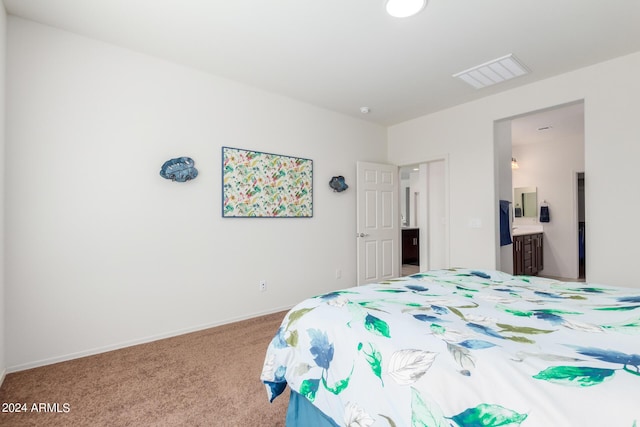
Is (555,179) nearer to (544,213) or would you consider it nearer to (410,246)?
(544,213)

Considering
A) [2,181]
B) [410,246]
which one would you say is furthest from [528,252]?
[2,181]

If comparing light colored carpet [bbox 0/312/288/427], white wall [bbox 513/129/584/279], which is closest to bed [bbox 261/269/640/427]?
light colored carpet [bbox 0/312/288/427]

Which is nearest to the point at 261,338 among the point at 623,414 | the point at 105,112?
the point at 105,112

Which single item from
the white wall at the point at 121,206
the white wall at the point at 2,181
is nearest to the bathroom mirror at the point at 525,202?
the white wall at the point at 121,206

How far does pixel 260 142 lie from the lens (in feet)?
11.2

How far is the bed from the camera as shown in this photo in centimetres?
72

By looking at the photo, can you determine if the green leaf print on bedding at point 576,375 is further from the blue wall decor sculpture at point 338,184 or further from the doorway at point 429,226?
the doorway at point 429,226

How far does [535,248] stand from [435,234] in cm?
175

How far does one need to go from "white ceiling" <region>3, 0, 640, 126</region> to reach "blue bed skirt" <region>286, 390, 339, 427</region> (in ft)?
7.76

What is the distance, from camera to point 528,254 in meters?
4.96

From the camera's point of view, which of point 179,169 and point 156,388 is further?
point 179,169

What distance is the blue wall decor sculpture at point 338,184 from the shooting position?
4.00 m

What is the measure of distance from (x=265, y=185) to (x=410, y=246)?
438cm

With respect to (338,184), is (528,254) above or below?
below
